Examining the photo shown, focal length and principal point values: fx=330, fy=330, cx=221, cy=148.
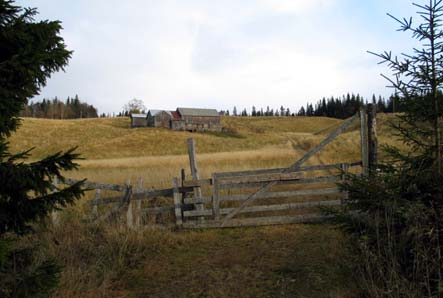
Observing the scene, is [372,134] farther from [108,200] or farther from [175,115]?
[175,115]

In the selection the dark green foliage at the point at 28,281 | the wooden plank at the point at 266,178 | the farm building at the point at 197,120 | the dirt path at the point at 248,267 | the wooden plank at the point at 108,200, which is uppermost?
the farm building at the point at 197,120

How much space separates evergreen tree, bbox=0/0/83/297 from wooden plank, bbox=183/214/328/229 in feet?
16.5

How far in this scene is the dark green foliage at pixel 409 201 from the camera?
352 centimetres

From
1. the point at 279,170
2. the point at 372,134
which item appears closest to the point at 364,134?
the point at 372,134

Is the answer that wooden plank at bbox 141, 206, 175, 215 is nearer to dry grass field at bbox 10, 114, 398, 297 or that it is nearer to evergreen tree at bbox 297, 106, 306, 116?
dry grass field at bbox 10, 114, 398, 297

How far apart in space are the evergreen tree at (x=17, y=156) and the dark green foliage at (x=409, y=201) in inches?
128

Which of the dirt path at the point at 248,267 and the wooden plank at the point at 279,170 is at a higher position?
the wooden plank at the point at 279,170

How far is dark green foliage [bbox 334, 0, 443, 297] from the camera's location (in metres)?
3.52

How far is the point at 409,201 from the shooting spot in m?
3.70

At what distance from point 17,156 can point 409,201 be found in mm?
4142

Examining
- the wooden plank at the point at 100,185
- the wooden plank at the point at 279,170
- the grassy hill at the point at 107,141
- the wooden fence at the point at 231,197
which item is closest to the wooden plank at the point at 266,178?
the wooden fence at the point at 231,197

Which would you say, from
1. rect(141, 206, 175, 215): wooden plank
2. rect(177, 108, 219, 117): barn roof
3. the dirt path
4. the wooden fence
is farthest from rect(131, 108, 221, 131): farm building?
the dirt path

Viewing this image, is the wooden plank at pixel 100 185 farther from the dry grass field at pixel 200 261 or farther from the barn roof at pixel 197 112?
the barn roof at pixel 197 112

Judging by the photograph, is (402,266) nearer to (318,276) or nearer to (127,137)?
(318,276)
